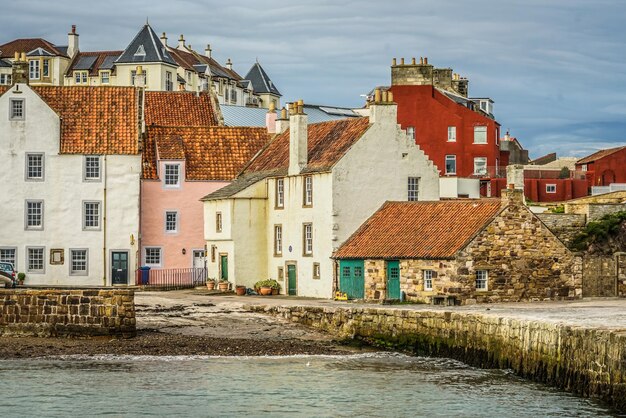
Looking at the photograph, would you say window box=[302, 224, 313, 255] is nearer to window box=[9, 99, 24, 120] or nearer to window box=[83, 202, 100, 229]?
window box=[83, 202, 100, 229]

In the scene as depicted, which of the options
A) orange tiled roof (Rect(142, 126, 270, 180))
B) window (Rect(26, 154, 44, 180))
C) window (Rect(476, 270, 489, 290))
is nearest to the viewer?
window (Rect(476, 270, 489, 290))

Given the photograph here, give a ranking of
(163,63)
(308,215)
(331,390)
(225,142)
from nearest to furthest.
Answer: (331,390) → (308,215) → (225,142) → (163,63)

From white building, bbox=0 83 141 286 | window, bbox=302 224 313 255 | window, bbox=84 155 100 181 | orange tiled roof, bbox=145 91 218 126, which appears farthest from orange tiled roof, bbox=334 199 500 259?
orange tiled roof, bbox=145 91 218 126

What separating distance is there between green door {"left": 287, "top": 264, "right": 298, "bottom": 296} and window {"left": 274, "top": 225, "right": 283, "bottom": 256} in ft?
3.58

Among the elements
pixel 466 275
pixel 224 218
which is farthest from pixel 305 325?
pixel 224 218

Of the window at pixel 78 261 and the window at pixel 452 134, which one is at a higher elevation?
the window at pixel 452 134

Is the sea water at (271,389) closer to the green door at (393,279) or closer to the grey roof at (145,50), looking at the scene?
the green door at (393,279)

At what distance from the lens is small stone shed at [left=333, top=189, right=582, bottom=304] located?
4356 cm

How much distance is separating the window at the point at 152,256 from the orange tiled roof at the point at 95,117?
445 centimetres

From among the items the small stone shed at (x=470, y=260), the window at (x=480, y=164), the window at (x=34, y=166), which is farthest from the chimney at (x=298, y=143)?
the window at (x=480, y=164)

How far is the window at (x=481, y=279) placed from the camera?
4375cm

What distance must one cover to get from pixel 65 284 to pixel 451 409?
30.6 metres

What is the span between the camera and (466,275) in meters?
43.5

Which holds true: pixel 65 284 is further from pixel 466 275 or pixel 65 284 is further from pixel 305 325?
pixel 466 275
